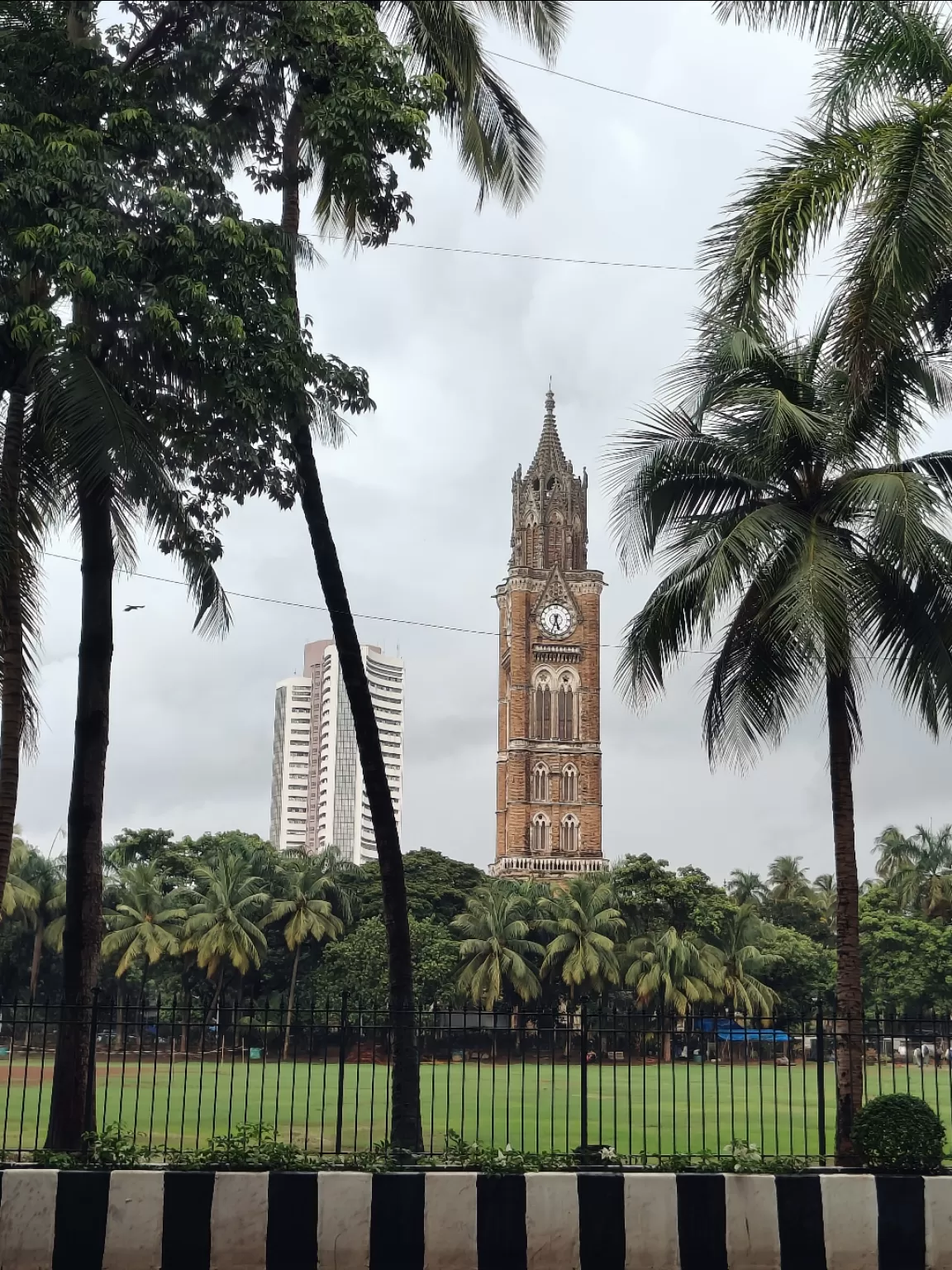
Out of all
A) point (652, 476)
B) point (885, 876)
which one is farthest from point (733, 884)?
point (652, 476)

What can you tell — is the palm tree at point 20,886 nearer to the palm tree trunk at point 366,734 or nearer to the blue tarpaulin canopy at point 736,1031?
the blue tarpaulin canopy at point 736,1031

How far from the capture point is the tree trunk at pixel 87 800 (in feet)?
43.4

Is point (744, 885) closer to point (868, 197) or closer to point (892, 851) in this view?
point (892, 851)

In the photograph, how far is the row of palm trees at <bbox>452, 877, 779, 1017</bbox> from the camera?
161ft

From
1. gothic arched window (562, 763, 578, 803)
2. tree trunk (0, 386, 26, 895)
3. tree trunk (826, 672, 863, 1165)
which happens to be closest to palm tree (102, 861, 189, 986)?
tree trunk (0, 386, 26, 895)

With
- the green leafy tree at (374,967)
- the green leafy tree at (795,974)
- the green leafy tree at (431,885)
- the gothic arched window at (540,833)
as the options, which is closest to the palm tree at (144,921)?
the green leafy tree at (374,967)

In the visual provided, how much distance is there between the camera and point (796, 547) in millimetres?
14578

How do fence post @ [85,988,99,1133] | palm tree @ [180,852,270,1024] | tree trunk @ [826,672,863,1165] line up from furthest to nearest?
palm tree @ [180,852,270,1024], tree trunk @ [826,672,863,1165], fence post @ [85,988,99,1133]

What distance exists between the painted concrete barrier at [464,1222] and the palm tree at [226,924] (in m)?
37.3

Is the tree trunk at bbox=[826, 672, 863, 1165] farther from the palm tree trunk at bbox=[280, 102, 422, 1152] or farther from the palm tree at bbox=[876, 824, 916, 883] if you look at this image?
the palm tree at bbox=[876, 824, 916, 883]

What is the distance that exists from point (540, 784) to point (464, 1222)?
300 ft

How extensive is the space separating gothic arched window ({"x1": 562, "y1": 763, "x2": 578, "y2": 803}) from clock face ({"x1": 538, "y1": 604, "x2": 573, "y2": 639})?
9.71 metres

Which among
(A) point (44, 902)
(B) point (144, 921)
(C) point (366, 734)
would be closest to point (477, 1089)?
(C) point (366, 734)

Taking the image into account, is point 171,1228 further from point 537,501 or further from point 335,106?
point 537,501
